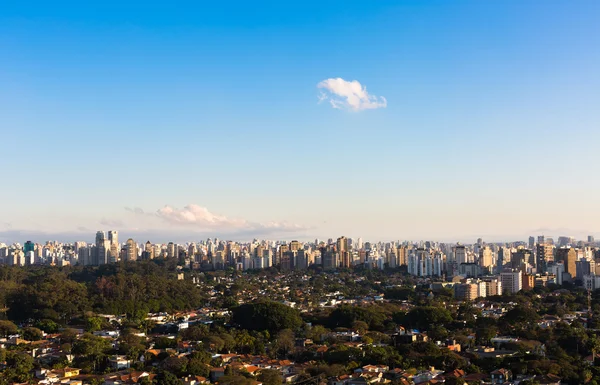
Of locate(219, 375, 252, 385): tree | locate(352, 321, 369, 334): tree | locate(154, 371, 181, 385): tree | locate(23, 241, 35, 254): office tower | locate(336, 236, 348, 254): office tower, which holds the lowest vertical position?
locate(352, 321, 369, 334): tree

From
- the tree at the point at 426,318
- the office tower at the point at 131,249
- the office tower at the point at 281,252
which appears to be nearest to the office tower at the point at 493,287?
the tree at the point at 426,318

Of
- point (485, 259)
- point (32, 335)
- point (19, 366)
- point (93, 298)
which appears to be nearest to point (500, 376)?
point (19, 366)

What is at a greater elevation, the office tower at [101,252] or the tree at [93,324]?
the office tower at [101,252]

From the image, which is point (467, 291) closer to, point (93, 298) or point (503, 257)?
point (93, 298)

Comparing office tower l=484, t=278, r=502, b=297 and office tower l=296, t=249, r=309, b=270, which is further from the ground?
office tower l=296, t=249, r=309, b=270

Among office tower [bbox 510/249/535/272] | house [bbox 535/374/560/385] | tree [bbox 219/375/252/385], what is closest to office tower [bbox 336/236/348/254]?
office tower [bbox 510/249/535/272]

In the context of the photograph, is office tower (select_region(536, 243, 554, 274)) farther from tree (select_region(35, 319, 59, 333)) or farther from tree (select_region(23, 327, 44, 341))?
tree (select_region(23, 327, 44, 341))

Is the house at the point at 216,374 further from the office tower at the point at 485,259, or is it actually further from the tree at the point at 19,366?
the office tower at the point at 485,259
